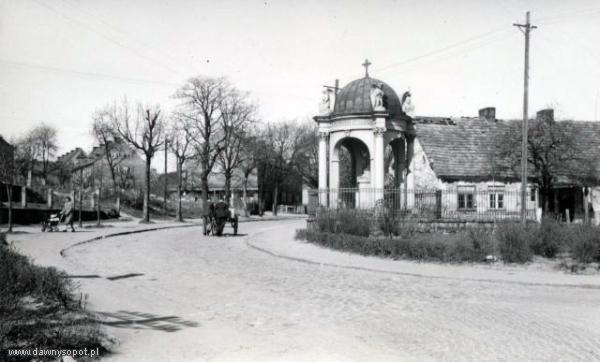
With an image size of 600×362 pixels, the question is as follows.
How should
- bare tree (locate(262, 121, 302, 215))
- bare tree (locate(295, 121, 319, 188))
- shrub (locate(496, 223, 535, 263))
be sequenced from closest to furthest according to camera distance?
shrub (locate(496, 223, 535, 263)) → bare tree (locate(262, 121, 302, 215)) → bare tree (locate(295, 121, 319, 188))

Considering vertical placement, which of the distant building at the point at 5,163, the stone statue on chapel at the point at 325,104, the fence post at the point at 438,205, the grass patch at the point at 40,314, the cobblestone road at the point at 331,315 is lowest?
the cobblestone road at the point at 331,315

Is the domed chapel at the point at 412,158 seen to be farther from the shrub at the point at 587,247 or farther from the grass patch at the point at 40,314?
the grass patch at the point at 40,314

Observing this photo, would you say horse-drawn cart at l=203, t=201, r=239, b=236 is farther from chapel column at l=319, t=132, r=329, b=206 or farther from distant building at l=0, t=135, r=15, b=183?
distant building at l=0, t=135, r=15, b=183

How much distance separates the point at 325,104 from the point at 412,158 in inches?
217

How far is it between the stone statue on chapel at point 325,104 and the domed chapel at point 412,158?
51 millimetres

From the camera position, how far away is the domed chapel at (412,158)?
23109 millimetres

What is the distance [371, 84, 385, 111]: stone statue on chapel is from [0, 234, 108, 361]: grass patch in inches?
733

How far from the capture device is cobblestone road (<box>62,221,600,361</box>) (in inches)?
236

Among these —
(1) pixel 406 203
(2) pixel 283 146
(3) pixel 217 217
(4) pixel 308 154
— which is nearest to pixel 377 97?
(1) pixel 406 203

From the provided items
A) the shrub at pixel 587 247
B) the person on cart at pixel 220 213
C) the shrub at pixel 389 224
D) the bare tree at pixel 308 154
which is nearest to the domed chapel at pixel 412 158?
the shrub at pixel 389 224

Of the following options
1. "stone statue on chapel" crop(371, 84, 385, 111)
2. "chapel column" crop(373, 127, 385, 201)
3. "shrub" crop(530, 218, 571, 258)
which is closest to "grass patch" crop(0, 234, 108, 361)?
"shrub" crop(530, 218, 571, 258)

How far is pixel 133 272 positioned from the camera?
1269 cm

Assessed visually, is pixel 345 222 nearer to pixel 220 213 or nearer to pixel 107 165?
pixel 220 213

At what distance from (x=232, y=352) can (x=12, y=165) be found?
2775 cm
